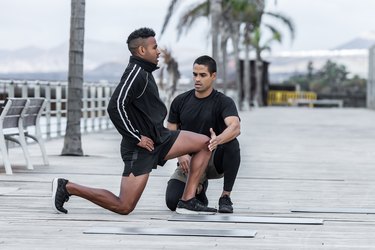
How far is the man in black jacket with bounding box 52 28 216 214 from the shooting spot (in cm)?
955

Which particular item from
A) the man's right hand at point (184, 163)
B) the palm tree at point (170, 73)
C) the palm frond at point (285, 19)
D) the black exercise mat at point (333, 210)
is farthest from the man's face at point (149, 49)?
the palm frond at point (285, 19)

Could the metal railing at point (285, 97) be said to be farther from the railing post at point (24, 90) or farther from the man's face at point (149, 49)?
the man's face at point (149, 49)

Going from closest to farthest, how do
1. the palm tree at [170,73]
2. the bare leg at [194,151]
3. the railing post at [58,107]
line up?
the bare leg at [194,151] < the railing post at [58,107] < the palm tree at [170,73]

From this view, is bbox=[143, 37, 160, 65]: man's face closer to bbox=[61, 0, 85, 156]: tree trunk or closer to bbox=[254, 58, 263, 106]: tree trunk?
bbox=[61, 0, 85, 156]: tree trunk

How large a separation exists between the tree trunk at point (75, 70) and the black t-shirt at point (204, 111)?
8.77m

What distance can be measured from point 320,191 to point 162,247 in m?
5.07

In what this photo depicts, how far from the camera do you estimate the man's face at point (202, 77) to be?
990 cm

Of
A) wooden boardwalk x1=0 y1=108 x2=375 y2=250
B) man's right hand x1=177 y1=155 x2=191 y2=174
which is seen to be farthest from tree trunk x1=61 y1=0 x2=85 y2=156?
man's right hand x1=177 y1=155 x2=191 y2=174

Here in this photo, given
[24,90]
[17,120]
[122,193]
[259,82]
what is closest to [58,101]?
[24,90]

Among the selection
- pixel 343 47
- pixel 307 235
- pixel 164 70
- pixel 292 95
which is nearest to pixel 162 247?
pixel 307 235

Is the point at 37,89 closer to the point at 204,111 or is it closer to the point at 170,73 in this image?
the point at 204,111

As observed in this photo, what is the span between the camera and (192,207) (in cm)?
984

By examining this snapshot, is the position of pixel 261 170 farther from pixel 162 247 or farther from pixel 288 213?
pixel 162 247

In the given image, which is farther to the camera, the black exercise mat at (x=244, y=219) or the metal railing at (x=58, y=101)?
the metal railing at (x=58, y=101)
